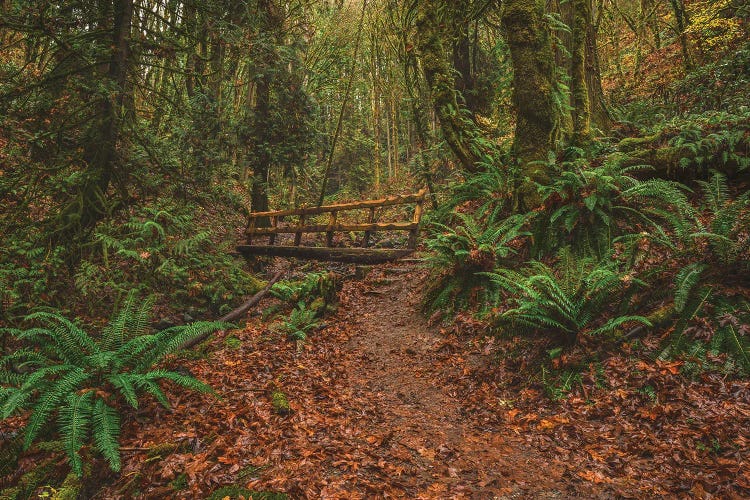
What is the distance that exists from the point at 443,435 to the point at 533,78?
6.01 meters

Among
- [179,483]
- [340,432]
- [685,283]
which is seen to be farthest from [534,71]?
[179,483]

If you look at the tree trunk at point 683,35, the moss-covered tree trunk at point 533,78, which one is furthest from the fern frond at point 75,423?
the tree trunk at point 683,35

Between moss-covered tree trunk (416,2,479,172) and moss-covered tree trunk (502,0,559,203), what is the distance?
5.74ft

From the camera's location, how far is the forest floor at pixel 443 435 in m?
3.33

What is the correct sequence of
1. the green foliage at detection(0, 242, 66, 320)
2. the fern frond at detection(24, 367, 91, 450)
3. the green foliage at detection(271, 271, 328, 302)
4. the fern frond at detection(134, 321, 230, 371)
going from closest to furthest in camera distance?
the fern frond at detection(24, 367, 91, 450)
the fern frond at detection(134, 321, 230, 371)
the green foliage at detection(0, 242, 66, 320)
the green foliage at detection(271, 271, 328, 302)

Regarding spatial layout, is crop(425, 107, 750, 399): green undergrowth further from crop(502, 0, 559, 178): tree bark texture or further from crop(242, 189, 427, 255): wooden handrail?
crop(242, 189, 427, 255): wooden handrail

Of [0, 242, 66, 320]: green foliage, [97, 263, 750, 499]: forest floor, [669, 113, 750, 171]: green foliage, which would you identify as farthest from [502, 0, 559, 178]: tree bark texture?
[0, 242, 66, 320]: green foliage

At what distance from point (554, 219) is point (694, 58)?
847cm

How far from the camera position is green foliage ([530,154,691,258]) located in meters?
5.95

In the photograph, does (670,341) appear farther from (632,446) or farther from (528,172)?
(528,172)

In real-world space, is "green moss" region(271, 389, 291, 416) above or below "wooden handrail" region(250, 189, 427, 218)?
below

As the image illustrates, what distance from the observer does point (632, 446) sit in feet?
11.7

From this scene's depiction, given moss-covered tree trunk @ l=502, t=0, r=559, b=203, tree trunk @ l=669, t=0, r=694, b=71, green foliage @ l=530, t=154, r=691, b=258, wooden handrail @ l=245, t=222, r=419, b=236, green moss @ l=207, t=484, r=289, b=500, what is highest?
tree trunk @ l=669, t=0, r=694, b=71

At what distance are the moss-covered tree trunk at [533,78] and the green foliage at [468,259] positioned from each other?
90cm
